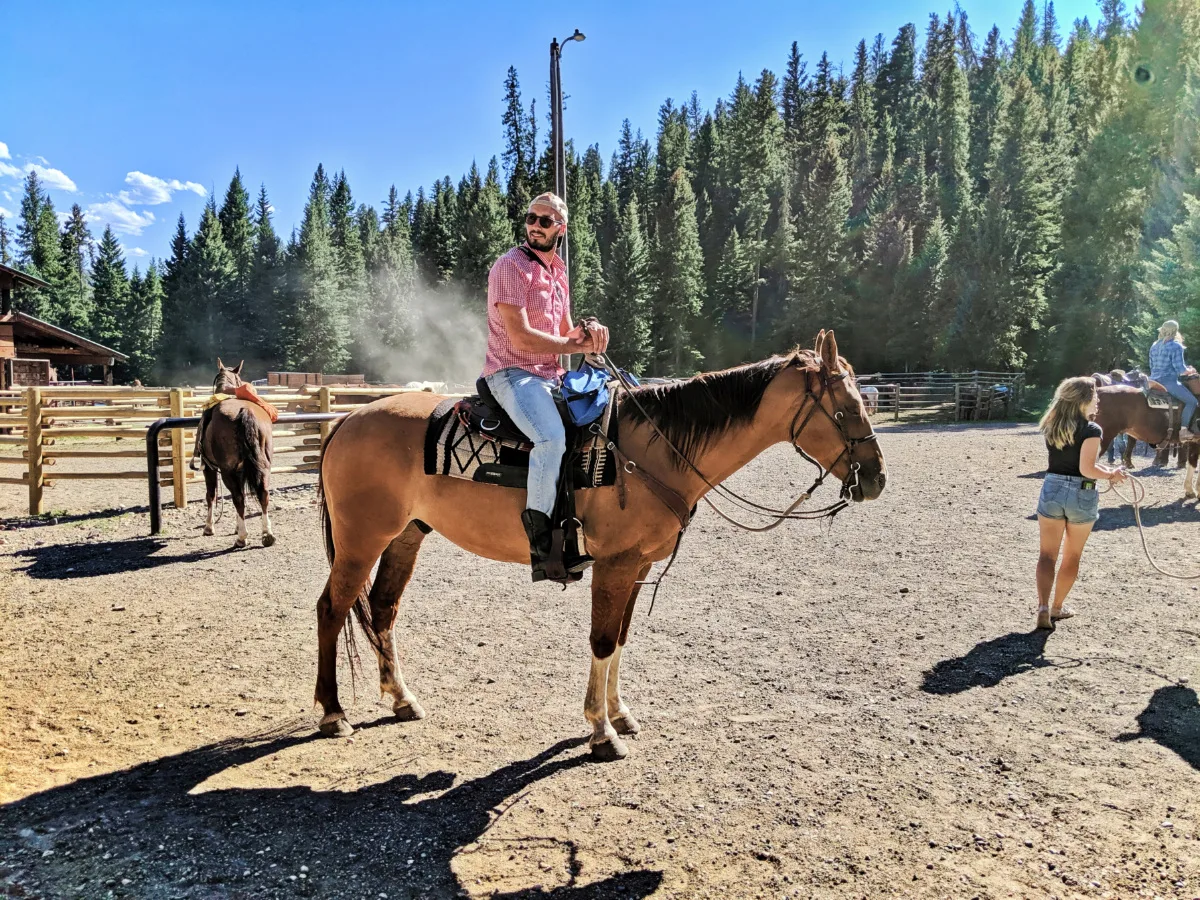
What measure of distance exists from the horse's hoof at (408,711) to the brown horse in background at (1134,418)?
12020 mm

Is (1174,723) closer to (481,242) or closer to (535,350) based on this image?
(535,350)

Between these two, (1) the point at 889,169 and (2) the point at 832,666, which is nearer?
(2) the point at 832,666

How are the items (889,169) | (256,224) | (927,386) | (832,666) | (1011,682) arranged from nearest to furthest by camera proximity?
(1011,682) < (832,666) < (927,386) < (889,169) < (256,224)

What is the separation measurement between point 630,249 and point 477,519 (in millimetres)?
53641

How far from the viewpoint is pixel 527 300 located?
398 cm

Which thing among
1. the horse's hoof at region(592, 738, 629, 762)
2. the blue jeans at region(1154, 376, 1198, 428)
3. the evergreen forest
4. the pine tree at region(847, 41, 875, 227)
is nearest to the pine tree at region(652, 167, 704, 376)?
the evergreen forest

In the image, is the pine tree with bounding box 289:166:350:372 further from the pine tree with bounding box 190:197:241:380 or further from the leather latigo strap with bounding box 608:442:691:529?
the leather latigo strap with bounding box 608:442:691:529

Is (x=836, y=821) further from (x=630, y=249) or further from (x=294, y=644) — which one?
(x=630, y=249)

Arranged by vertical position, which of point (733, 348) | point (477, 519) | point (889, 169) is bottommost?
point (477, 519)

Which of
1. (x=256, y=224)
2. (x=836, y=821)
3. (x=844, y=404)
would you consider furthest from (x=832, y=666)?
(x=256, y=224)

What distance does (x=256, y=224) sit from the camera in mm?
89562

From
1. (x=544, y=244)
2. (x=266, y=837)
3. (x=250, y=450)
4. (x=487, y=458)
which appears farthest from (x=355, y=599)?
(x=250, y=450)

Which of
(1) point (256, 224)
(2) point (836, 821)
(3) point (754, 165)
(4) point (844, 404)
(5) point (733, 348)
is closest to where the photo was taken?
(2) point (836, 821)

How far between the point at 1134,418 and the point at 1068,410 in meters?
7.88
